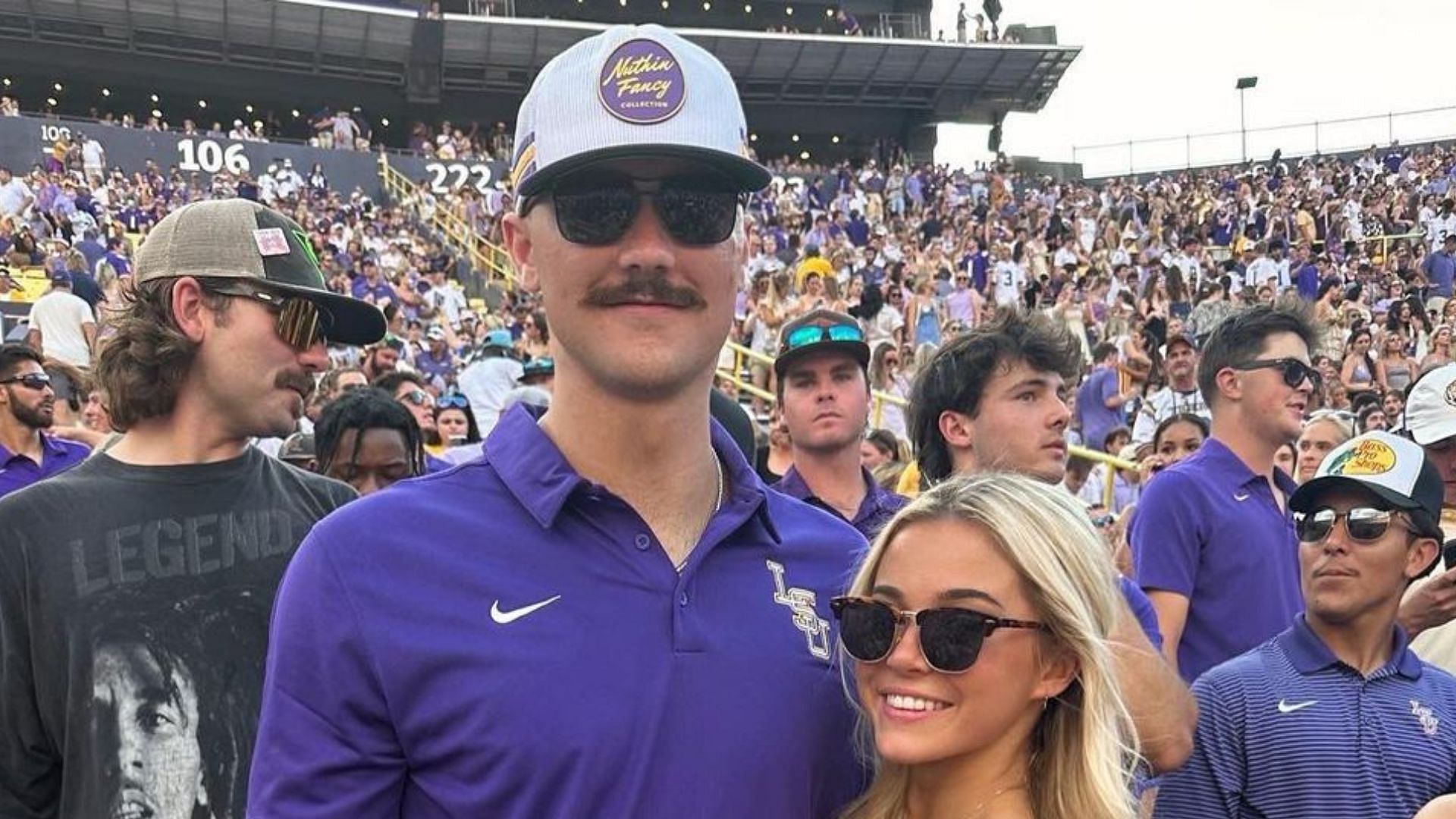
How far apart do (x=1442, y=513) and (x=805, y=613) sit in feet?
11.1

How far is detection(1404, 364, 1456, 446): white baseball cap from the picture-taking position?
172 inches

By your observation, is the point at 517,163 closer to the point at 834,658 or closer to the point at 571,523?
the point at 571,523

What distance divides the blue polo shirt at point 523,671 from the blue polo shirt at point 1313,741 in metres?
1.72

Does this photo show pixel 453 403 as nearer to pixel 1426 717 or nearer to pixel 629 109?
pixel 1426 717

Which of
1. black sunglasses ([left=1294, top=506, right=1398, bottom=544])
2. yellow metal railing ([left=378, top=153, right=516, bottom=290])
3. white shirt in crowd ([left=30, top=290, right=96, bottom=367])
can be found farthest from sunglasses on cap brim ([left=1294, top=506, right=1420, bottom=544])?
yellow metal railing ([left=378, top=153, right=516, bottom=290])

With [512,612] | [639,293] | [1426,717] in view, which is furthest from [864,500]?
[512,612]

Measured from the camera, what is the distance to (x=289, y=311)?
2.86 m

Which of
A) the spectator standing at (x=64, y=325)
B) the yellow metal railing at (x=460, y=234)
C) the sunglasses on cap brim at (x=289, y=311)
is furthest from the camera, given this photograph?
the yellow metal railing at (x=460, y=234)

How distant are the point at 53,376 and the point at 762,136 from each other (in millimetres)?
37554

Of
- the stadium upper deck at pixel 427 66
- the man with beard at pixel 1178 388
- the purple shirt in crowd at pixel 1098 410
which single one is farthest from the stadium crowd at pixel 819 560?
the stadium upper deck at pixel 427 66

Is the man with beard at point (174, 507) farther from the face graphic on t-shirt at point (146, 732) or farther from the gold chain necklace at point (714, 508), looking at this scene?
the gold chain necklace at point (714, 508)

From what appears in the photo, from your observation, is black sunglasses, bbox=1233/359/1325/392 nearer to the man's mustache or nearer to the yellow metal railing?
the man's mustache

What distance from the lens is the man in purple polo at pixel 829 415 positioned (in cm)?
454

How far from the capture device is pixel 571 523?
5.39 feet
